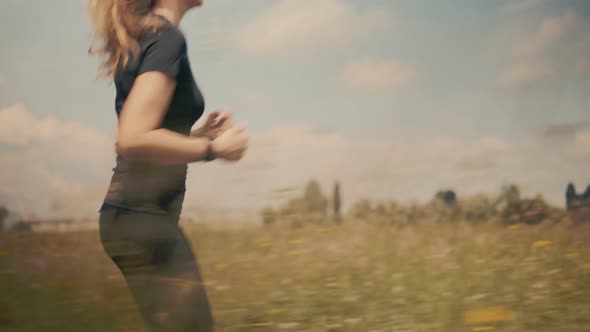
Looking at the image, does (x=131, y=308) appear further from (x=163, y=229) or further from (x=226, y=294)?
(x=163, y=229)

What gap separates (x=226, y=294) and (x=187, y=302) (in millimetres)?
1711

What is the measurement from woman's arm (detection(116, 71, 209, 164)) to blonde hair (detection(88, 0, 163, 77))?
15 centimetres

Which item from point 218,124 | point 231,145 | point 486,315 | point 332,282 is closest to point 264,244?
point 332,282

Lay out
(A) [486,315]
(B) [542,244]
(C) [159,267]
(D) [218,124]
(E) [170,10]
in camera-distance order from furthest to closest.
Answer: (B) [542,244]
(A) [486,315]
(D) [218,124]
(E) [170,10]
(C) [159,267]

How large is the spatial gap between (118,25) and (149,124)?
0.40 metres

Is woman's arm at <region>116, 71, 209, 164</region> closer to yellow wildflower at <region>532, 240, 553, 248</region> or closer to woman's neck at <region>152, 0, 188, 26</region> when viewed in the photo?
woman's neck at <region>152, 0, 188, 26</region>

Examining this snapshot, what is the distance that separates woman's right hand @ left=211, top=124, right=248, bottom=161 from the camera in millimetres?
1720

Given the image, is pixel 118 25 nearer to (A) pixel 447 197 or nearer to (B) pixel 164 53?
(B) pixel 164 53

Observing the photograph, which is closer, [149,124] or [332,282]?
[149,124]

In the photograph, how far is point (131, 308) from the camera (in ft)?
9.41

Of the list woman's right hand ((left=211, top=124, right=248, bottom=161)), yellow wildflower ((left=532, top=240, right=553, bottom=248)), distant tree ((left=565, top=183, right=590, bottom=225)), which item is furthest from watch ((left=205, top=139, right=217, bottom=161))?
distant tree ((left=565, top=183, right=590, bottom=225))

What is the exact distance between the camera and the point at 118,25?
5.78 feet

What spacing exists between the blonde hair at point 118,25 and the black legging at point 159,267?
1.49 ft

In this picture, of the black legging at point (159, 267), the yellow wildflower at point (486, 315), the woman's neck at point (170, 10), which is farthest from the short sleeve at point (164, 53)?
the yellow wildflower at point (486, 315)
